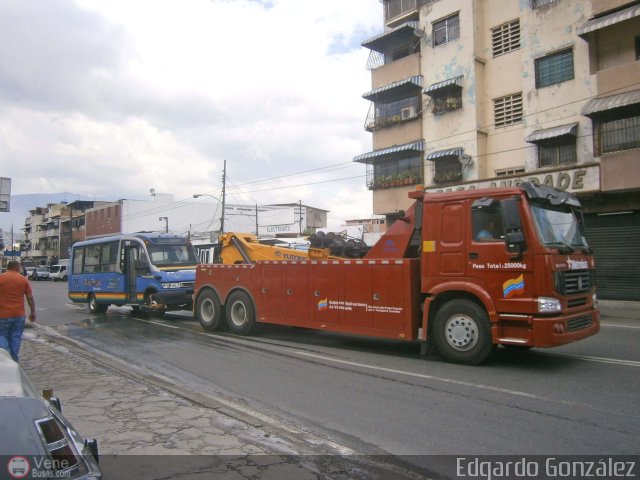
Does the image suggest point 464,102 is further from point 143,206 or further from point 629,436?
point 143,206

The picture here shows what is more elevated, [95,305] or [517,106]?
[517,106]

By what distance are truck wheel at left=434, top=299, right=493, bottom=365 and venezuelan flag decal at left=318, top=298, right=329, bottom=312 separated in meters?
2.31

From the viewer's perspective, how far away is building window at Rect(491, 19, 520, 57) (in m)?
21.5

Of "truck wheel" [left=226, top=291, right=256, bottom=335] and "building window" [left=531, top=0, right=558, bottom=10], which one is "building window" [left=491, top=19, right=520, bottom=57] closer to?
"building window" [left=531, top=0, right=558, bottom=10]

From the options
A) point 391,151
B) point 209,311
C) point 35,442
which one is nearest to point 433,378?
point 35,442

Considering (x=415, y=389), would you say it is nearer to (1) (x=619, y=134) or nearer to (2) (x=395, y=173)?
(1) (x=619, y=134)

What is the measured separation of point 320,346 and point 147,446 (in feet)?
18.0

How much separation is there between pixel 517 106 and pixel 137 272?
16943 mm

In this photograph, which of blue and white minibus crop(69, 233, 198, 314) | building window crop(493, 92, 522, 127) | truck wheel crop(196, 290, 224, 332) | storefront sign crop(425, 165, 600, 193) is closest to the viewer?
truck wheel crop(196, 290, 224, 332)

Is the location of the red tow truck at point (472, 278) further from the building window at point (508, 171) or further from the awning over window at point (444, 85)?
the awning over window at point (444, 85)

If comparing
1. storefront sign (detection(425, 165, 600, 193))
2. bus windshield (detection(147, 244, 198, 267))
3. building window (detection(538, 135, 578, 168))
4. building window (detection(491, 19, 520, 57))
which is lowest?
bus windshield (detection(147, 244, 198, 267))

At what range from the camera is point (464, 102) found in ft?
74.6

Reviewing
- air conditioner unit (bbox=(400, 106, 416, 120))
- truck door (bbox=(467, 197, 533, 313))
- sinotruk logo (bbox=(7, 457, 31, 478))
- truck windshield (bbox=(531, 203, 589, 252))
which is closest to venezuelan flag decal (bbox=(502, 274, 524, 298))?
truck door (bbox=(467, 197, 533, 313))

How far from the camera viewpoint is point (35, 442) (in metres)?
2.19
